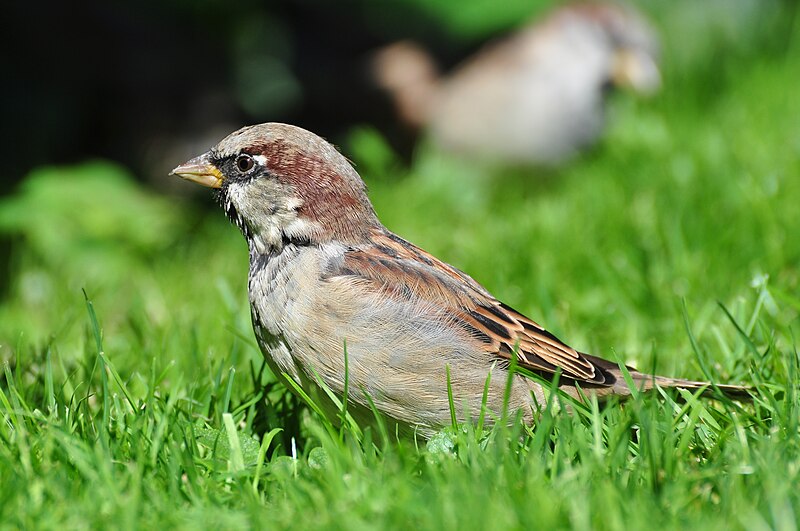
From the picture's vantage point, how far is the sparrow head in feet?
11.4

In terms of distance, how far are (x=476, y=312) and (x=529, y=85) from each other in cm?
430

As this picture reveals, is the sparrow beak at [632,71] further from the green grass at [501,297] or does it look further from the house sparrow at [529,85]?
the green grass at [501,297]

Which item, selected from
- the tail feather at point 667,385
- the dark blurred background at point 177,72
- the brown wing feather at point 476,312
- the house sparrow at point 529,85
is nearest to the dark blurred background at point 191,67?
the dark blurred background at point 177,72

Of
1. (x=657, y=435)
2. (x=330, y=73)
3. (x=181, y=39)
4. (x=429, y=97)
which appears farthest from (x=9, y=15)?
(x=657, y=435)

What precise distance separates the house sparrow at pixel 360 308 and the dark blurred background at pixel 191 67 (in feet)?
9.76

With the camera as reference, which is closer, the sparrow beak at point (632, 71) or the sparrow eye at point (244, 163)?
the sparrow eye at point (244, 163)

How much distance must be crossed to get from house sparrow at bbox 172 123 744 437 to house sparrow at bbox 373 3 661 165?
12.4 ft

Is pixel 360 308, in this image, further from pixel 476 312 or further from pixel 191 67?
pixel 191 67

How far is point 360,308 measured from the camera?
126 inches

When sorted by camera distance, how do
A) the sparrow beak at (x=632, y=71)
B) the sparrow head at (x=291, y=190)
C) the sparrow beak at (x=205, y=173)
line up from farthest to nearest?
the sparrow beak at (x=632, y=71)
the sparrow beak at (x=205, y=173)
the sparrow head at (x=291, y=190)

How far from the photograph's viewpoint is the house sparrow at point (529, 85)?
721 centimetres

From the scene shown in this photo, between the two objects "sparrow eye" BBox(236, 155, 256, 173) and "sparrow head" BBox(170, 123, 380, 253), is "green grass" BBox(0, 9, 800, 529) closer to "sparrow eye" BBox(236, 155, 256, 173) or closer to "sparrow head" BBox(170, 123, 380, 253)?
"sparrow head" BBox(170, 123, 380, 253)

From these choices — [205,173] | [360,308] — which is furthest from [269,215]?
[360,308]

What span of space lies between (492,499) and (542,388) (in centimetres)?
87
